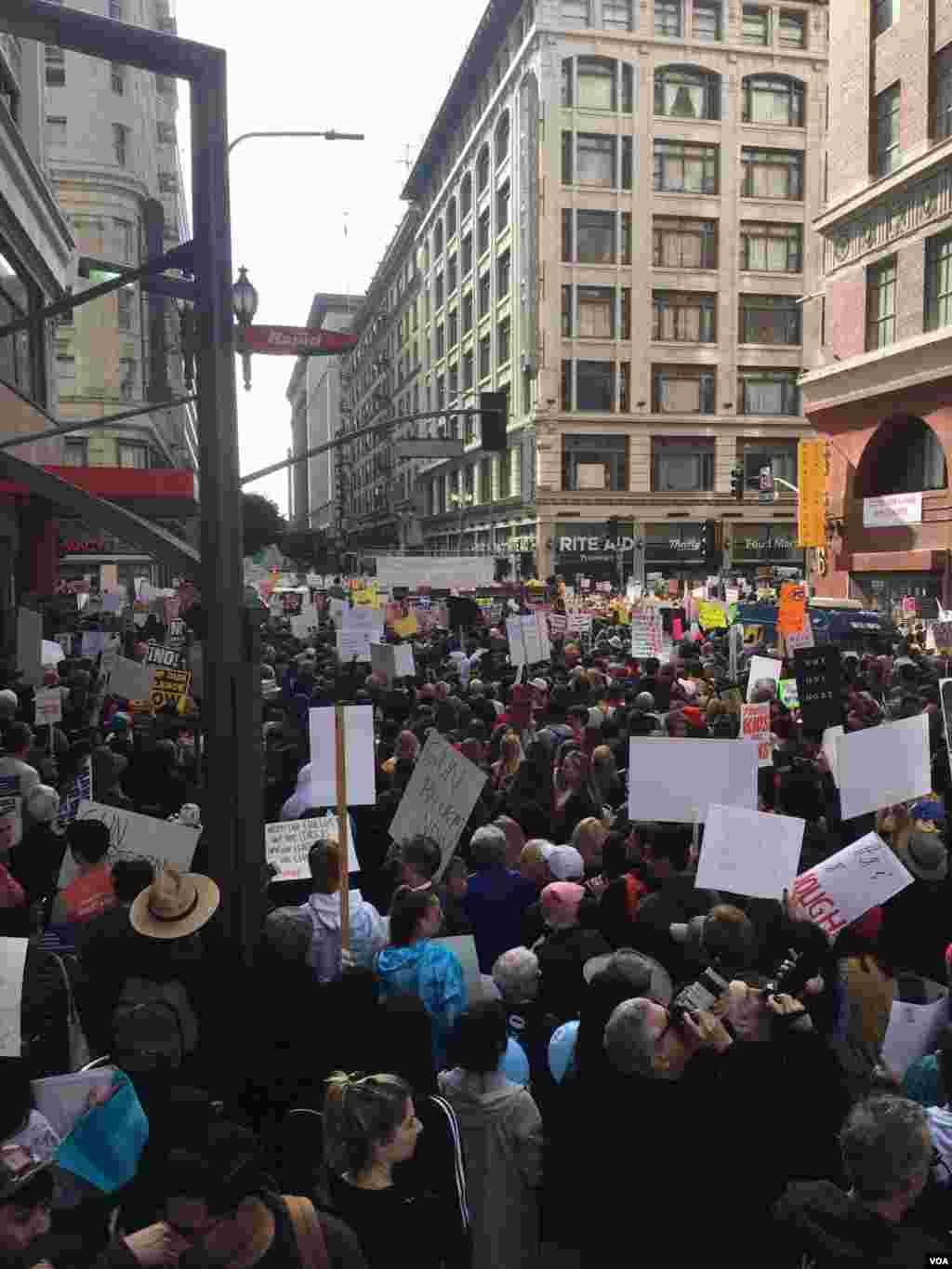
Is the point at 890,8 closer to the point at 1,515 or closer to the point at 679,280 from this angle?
the point at 679,280

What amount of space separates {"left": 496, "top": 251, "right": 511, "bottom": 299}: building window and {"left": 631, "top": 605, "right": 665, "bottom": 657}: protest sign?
44.2m

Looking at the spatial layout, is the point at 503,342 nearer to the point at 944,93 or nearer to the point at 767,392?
the point at 767,392

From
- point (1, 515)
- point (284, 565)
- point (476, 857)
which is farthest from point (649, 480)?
point (284, 565)

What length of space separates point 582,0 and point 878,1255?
56.3m

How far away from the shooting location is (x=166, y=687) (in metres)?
10.4

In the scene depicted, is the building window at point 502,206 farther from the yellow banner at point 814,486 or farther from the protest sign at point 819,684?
the protest sign at point 819,684

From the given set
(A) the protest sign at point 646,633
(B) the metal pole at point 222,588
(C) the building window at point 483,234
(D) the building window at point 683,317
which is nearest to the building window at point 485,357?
(C) the building window at point 483,234

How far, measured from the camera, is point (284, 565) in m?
148

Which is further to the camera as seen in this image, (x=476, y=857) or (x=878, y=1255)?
(x=476, y=857)

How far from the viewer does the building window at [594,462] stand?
51.1 metres

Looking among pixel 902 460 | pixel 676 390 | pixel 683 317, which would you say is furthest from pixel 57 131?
pixel 902 460

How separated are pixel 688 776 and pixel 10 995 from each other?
12.8 ft

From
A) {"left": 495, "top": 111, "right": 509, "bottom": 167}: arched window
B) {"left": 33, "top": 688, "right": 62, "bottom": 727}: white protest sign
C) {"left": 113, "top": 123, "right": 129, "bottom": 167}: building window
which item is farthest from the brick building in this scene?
{"left": 113, "top": 123, "right": 129, "bottom": 167}: building window

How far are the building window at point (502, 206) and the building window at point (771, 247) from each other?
40.4 feet
